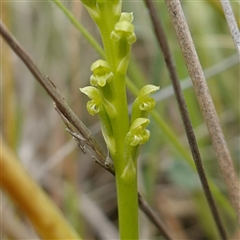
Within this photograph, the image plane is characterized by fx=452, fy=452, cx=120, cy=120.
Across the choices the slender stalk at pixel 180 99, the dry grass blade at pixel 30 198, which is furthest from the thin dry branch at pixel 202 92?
the dry grass blade at pixel 30 198

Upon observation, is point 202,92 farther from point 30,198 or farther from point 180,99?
point 30,198

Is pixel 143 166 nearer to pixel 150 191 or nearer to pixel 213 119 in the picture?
pixel 150 191

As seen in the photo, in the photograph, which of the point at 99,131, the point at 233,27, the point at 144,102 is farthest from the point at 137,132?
the point at 99,131

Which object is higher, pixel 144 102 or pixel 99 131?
pixel 144 102

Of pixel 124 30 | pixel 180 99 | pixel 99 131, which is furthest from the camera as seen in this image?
pixel 99 131

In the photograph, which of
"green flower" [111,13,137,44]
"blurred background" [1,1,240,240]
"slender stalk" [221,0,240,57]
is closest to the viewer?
"green flower" [111,13,137,44]

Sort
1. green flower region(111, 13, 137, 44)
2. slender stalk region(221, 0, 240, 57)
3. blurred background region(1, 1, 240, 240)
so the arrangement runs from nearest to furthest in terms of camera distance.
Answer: green flower region(111, 13, 137, 44) < slender stalk region(221, 0, 240, 57) < blurred background region(1, 1, 240, 240)

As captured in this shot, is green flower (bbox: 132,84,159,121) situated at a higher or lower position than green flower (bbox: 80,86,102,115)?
lower

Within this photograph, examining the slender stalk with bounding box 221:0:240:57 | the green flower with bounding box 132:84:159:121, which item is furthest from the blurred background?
the green flower with bounding box 132:84:159:121

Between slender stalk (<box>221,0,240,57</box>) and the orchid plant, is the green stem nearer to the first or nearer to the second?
the orchid plant
